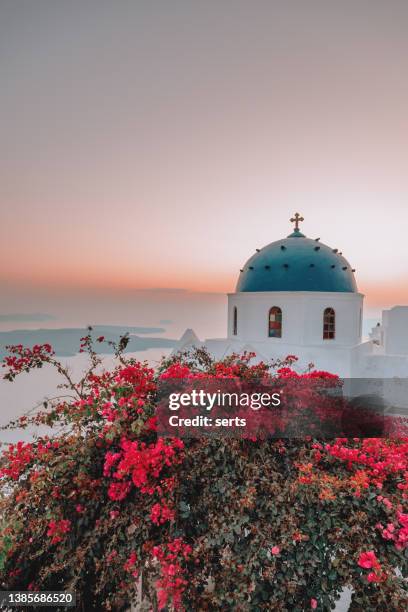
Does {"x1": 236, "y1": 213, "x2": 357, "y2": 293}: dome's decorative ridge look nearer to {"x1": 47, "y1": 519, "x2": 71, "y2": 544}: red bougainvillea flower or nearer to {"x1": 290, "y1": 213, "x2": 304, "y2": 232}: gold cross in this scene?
A: {"x1": 290, "y1": 213, "x2": 304, "y2": 232}: gold cross

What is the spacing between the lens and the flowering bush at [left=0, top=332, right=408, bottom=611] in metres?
2.57

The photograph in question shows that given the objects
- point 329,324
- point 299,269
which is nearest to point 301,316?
point 329,324

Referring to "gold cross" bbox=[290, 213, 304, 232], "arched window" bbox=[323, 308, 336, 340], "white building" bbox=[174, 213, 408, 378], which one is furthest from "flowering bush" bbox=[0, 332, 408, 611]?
"gold cross" bbox=[290, 213, 304, 232]

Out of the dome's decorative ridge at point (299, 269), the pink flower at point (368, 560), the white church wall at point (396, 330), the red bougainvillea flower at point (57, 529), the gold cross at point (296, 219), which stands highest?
the gold cross at point (296, 219)

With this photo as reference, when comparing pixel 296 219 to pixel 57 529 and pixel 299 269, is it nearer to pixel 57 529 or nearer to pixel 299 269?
pixel 299 269

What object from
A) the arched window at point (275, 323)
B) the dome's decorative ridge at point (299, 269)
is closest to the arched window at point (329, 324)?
the dome's decorative ridge at point (299, 269)

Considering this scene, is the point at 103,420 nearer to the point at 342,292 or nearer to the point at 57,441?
the point at 57,441

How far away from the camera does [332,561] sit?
2516 mm

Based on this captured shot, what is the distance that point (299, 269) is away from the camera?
48.6 ft

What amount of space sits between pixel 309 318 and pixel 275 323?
4.47 feet

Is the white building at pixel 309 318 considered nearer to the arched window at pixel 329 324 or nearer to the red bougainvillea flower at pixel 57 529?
the arched window at pixel 329 324

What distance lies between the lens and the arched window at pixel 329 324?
48.0ft

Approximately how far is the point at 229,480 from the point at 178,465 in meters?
0.43

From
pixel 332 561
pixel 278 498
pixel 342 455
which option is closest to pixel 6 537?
pixel 278 498
